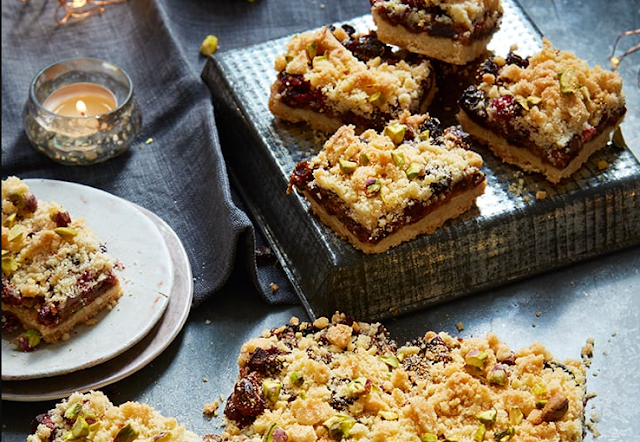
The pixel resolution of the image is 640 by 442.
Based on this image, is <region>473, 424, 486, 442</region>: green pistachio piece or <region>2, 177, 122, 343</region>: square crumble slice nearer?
<region>473, 424, 486, 442</region>: green pistachio piece

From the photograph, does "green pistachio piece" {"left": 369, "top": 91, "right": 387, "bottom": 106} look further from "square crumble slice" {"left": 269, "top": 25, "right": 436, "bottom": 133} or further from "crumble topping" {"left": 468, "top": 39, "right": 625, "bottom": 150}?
"crumble topping" {"left": 468, "top": 39, "right": 625, "bottom": 150}

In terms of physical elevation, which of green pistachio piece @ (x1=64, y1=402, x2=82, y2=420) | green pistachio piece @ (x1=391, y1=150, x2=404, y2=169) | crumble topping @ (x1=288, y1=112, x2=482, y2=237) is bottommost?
green pistachio piece @ (x1=64, y1=402, x2=82, y2=420)

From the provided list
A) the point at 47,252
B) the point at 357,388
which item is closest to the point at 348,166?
the point at 357,388

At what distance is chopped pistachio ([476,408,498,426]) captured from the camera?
229cm

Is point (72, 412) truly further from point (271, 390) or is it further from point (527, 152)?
point (527, 152)

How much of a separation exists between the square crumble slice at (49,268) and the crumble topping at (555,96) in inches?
56.9

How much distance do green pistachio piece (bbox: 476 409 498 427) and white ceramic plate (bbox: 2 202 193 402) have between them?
1013 millimetres

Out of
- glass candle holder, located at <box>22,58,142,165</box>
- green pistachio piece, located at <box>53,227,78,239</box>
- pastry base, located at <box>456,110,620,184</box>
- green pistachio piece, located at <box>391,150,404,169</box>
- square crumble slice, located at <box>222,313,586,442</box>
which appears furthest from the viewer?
glass candle holder, located at <box>22,58,142,165</box>

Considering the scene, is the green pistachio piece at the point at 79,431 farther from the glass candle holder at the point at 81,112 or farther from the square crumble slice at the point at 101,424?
the glass candle holder at the point at 81,112

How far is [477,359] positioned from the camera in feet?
8.02

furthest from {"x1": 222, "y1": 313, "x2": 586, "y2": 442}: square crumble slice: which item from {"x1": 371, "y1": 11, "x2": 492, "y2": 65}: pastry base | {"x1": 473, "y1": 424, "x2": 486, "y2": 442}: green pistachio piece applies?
{"x1": 371, "y1": 11, "x2": 492, "y2": 65}: pastry base

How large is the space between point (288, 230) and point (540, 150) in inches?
36.4

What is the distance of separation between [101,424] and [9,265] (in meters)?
0.60

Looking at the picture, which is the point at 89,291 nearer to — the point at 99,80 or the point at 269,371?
the point at 269,371
